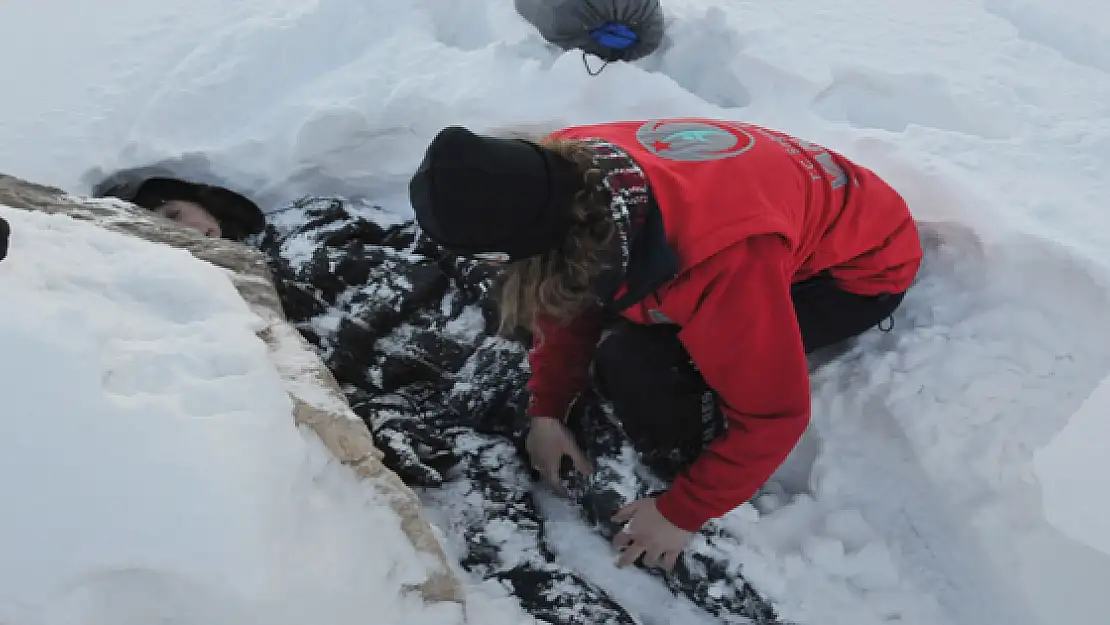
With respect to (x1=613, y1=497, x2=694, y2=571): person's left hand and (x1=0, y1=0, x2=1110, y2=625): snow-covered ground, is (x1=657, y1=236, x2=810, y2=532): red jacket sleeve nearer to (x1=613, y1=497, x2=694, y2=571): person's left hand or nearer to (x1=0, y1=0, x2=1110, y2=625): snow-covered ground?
(x1=613, y1=497, x2=694, y2=571): person's left hand

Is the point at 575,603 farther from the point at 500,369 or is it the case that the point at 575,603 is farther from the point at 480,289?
the point at 480,289

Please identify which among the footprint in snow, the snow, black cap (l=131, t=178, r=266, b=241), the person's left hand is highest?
the footprint in snow

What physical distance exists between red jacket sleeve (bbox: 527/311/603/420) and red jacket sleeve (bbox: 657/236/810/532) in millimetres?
318

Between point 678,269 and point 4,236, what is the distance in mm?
944

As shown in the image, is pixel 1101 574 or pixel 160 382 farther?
pixel 1101 574

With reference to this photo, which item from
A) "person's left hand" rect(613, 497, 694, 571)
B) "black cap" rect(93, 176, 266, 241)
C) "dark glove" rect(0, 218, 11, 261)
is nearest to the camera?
"dark glove" rect(0, 218, 11, 261)

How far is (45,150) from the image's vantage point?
1.93 metres

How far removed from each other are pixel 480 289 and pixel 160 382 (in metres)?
0.90

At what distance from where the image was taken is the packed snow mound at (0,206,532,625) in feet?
2.51

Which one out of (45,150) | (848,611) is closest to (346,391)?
(848,611)

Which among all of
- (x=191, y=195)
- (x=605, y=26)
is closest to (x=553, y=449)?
(x=191, y=195)

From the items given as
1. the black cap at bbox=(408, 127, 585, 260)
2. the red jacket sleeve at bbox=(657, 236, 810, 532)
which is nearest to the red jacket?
the red jacket sleeve at bbox=(657, 236, 810, 532)

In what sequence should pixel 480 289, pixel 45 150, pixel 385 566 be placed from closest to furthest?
pixel 385 566, pixel 480 289, pixel 45 150

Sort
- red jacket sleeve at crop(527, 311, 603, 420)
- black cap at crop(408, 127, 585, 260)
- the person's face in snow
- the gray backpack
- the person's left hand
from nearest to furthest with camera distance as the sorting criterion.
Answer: black cap at crop(408, 127, 585, 260), the person's left hand, red jacket sleeve at crop(527, 311, 603, 420), the person's face in snow, the gray backpack
